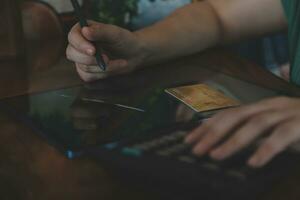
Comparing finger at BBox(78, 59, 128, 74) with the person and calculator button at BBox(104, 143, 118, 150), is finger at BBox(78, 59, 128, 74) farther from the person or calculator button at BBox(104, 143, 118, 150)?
calculator button at BBox(104, 143, 118, 150)

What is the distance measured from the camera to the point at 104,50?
805 millimetres

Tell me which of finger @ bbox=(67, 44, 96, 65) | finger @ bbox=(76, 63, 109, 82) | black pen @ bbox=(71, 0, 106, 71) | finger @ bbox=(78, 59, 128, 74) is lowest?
finger @ bbox=(76, 63, 109, 82)

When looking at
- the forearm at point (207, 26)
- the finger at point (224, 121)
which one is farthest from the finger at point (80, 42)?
the finger at point (224, 121)

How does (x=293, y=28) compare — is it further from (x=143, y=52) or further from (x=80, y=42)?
(x=80, y=42)

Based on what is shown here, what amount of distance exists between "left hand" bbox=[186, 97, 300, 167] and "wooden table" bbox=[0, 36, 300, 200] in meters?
0.04

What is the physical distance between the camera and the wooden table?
1.53ft

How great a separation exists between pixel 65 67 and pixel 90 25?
0.11 meters

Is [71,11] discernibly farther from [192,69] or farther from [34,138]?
[34,138]

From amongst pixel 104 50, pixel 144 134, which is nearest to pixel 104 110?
pixel 144 134

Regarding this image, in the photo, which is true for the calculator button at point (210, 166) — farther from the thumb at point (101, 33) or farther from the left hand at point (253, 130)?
the thumb at point (101, 33)

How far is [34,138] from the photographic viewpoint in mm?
575

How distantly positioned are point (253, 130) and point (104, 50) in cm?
34

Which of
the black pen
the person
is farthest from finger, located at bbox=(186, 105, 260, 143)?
the black pen

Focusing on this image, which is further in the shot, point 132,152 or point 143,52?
point 143,52
